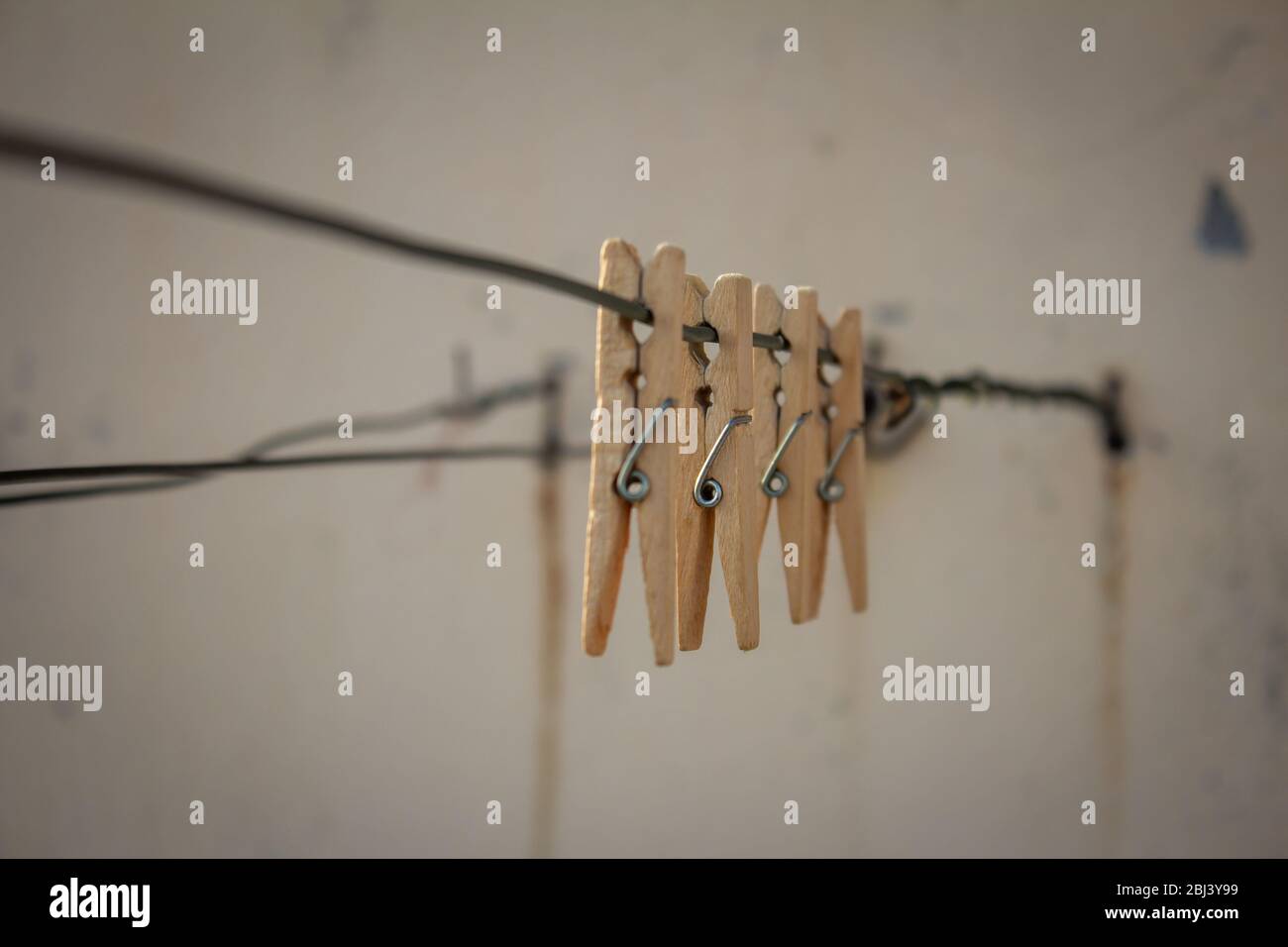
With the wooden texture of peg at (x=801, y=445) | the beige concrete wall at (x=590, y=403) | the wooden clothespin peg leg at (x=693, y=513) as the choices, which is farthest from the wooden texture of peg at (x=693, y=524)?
the beige concrete wall at (x=590, y=403)

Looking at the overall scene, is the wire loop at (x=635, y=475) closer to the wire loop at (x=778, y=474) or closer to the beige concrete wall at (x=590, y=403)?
the wire loop at (x=778, y=474)

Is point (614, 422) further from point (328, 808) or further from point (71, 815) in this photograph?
point (71, 815)

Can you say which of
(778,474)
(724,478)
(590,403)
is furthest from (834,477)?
(590,403)

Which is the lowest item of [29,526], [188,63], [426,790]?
[426,790]

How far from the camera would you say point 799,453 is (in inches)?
25.4

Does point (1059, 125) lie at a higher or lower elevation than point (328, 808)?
higher

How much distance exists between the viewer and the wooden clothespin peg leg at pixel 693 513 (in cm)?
53

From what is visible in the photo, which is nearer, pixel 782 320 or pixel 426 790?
pixel 782 320

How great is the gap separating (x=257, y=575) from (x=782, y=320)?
2.90ft

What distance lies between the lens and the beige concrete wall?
3.81ft

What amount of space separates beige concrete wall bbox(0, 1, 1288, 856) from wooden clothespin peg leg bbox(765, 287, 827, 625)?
495mm

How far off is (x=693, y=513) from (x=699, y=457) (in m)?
0.04
